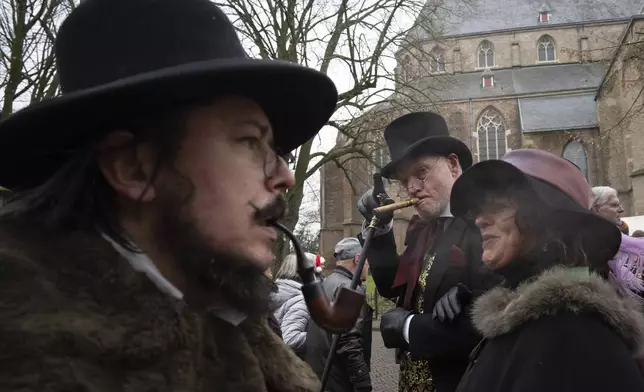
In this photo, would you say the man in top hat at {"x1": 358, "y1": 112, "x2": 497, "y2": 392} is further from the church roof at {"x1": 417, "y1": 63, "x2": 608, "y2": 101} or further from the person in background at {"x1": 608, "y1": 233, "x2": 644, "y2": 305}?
the church roof at {"x1": 417, "y1": 63, "x2": 608, "y2": 101}

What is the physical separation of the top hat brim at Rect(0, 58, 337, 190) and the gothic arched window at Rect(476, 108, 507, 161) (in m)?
37.9

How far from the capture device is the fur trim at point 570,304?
174 centimetres

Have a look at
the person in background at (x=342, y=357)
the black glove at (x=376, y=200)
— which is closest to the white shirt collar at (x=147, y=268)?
the black glove at (x=376, y=200)

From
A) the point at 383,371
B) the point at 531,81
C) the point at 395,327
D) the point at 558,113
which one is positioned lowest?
the point at 383,371

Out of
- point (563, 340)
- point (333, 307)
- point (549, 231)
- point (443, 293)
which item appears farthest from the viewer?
point (443, 293)

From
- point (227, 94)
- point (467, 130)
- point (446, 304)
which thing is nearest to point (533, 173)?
point (446, 304)

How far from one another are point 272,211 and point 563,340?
104cm

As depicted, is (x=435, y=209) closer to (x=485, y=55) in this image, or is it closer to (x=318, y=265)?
(x=318, y=265)

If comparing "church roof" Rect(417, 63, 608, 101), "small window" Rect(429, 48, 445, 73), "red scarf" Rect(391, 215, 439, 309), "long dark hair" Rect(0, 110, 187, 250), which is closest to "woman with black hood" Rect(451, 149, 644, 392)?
"red scarf" Rect(391, 215, 439, 309)

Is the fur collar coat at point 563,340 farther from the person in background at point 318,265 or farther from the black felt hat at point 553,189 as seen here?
the person in background at point 318,265

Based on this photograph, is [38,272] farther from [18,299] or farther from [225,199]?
[225,199]

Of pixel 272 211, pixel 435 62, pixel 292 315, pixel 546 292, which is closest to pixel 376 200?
pixel 546 292

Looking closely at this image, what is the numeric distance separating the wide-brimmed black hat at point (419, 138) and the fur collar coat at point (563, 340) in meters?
1.16

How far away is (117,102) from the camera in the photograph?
3.65ft
